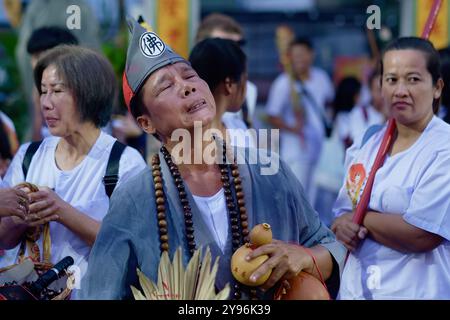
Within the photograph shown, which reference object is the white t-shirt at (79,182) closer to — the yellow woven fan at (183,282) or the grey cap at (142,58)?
the grey cap at (142,58)

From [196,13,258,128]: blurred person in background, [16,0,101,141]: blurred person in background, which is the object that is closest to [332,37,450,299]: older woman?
[196,13,258,128]: blurred person in background

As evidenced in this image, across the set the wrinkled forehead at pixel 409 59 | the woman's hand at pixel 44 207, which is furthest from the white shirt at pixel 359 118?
the woman's hand at pixel 44 207

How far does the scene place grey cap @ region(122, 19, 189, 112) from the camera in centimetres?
303

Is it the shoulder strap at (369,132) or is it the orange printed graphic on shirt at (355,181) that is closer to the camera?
the orange printed graphic on shirt at (355,181)

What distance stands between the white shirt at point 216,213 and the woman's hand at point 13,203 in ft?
2.78

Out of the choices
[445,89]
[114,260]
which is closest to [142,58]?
[114,260]

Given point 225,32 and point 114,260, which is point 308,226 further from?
point 225,32

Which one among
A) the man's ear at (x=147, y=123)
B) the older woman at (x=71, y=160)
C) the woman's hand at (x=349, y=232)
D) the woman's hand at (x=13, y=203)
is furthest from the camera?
the woman's hand at (x=349, y=232)

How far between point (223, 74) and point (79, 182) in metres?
0.96

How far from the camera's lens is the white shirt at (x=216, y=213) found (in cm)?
297

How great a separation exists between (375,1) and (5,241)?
7693 mm

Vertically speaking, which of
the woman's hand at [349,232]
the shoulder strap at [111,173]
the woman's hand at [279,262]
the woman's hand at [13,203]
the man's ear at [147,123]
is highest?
the man's ear at [147,123]

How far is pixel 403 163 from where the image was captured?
3.78m

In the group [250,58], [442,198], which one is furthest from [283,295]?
[250,58]
